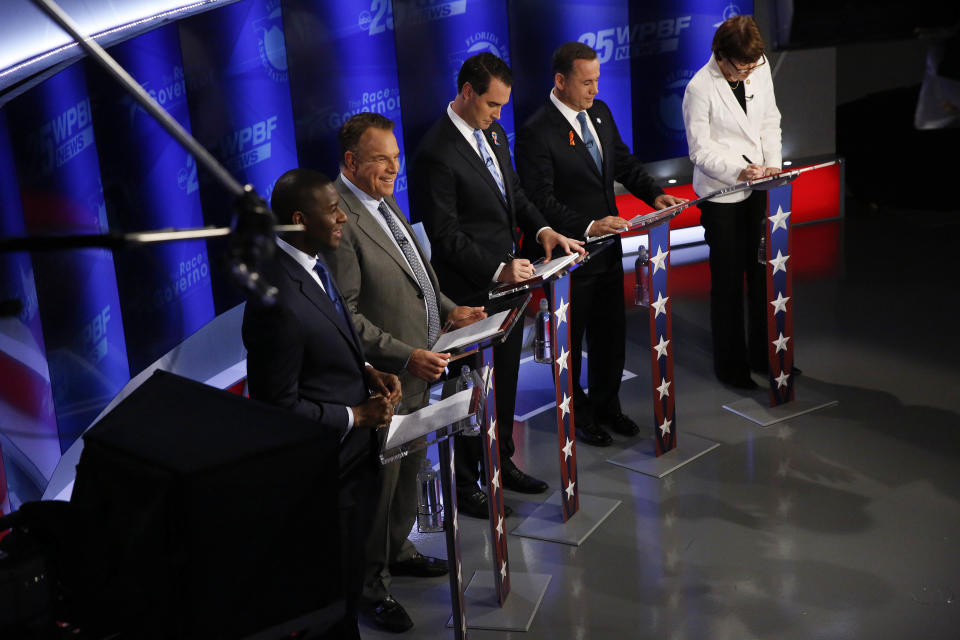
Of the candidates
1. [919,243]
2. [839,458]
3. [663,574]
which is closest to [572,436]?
[663,574]

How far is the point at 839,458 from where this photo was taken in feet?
A: 14.0

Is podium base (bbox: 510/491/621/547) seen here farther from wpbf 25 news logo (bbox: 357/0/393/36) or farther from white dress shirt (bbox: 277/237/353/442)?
wpbf 25 news logo (bbox: 357/0/393/36)

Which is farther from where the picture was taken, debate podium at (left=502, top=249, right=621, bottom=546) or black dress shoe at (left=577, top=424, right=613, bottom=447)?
black dress shoe at (left=577, top=424, right=613, bottom=447)

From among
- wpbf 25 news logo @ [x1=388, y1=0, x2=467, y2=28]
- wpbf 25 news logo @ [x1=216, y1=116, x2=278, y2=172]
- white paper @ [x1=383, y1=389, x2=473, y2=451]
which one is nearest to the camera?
white paper @ [x1=383, y1=389, x2=473, y2=451]

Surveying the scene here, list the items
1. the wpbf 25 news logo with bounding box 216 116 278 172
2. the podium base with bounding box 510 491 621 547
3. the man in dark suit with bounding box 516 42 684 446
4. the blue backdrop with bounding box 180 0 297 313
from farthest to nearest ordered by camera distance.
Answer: the wpbf 25 news logo with bounding box 216 116 278 172 < the blue backdrop with bounding box 180 0 297 313 < the man in dark suit with bounding box 516 42 684 446 < the podium base with bounding box 510 491 621 547

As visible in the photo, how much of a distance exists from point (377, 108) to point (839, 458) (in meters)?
3.45

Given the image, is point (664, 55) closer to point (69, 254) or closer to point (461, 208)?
point (461, 208)

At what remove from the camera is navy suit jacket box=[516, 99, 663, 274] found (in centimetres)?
432

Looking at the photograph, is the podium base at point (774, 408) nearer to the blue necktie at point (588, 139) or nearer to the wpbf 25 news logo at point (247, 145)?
the blue necktie at point (588, 139)

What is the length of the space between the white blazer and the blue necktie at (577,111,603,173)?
0.54m

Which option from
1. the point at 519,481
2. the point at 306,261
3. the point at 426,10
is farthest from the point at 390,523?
the point at 426,10

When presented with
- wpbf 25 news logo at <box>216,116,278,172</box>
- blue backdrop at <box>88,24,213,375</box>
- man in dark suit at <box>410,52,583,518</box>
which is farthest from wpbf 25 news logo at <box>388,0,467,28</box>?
man in dark suit at <box>410,52,583,518</box>

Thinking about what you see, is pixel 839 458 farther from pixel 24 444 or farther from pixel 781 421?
pixel 24 444

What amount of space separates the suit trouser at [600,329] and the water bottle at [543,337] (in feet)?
1.66
